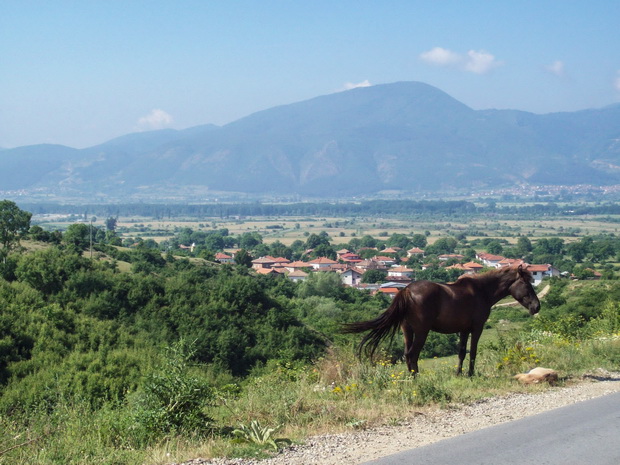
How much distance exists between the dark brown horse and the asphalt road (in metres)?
2.01

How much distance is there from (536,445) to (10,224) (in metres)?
38.3

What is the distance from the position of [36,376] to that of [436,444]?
12.5m

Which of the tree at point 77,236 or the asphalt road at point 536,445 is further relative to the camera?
the tree at point 77,236

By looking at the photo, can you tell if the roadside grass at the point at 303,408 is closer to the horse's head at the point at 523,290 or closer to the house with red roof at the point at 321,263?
A: the horse's head at the point at 523,290

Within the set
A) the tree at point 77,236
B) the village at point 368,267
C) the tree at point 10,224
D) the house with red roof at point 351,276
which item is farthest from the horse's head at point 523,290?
the house with red roof at point 351,276

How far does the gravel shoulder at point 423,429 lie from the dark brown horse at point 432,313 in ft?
3.96

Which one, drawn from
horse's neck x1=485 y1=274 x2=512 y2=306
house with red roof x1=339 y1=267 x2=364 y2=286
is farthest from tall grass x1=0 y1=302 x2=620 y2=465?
house with red roof x1=339 y1=267 x2=364 y2=286

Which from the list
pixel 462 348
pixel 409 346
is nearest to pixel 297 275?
pixel 462 348

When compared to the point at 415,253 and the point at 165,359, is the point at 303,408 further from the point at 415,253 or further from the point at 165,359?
the point at 415,253

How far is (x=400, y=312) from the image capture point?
930 centimetres

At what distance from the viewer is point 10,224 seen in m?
40.2

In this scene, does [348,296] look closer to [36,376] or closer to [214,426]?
[36,376]

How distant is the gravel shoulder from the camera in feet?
20.4

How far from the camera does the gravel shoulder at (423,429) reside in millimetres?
6227
